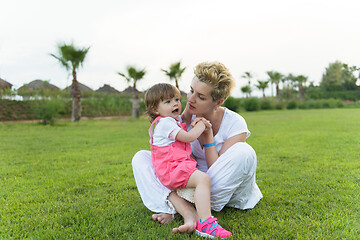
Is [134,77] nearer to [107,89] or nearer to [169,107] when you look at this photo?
→ [107,89]

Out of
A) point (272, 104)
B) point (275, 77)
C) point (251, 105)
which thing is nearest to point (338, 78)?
point (275, 77)

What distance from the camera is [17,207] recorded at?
264 cm

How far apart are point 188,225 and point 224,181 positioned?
0.39 m

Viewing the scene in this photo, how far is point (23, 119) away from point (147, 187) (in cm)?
1513

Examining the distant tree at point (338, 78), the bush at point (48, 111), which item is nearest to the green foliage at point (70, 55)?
the bush at point (48, 111)

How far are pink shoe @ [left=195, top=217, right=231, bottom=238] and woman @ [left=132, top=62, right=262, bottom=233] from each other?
8cm

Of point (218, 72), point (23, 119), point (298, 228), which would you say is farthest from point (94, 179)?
point (23, 119)

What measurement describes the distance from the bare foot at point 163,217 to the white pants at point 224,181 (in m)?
0.04

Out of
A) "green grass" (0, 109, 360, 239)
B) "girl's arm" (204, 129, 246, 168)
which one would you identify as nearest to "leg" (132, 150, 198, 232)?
"green grass" (0, 109, 360, 239)

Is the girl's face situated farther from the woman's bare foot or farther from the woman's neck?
the woman's bare foot

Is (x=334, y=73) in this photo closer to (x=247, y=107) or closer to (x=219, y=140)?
(x=247, y=107)

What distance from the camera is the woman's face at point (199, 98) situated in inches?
88.3

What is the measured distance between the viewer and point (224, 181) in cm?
210

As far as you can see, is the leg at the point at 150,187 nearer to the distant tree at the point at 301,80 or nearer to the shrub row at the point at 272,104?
the shrub row at the point at 272,104
